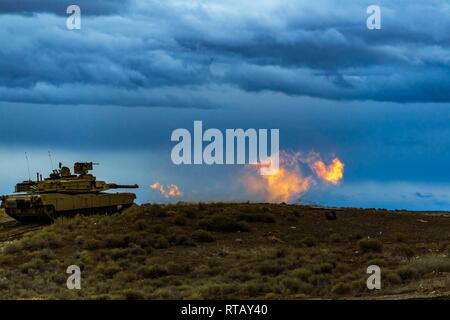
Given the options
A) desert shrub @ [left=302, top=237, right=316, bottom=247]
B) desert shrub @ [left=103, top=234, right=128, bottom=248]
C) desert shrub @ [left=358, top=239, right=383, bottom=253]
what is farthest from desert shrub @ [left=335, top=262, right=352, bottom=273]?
desert shrub @ [left=103, top=234, right=128, bottom=248]

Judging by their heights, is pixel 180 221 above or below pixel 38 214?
below

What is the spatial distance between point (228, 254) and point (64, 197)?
1624 cm

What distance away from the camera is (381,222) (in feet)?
138

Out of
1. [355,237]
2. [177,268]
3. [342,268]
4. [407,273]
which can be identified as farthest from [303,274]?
[355,237]

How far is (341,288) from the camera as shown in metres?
22.7

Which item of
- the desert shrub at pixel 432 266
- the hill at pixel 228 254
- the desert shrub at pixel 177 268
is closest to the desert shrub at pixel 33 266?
→ the hill at pixel 228 254

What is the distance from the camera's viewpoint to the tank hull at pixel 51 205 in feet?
135

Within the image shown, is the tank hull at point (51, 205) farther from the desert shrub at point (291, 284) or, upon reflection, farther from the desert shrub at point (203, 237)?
the desert shrub at point (291, 284)

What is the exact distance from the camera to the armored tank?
41.6m

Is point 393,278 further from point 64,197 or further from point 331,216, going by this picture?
point 64,197

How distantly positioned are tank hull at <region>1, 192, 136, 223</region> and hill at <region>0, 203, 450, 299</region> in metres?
1.00

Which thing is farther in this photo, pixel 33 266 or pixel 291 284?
pixel 33 266
